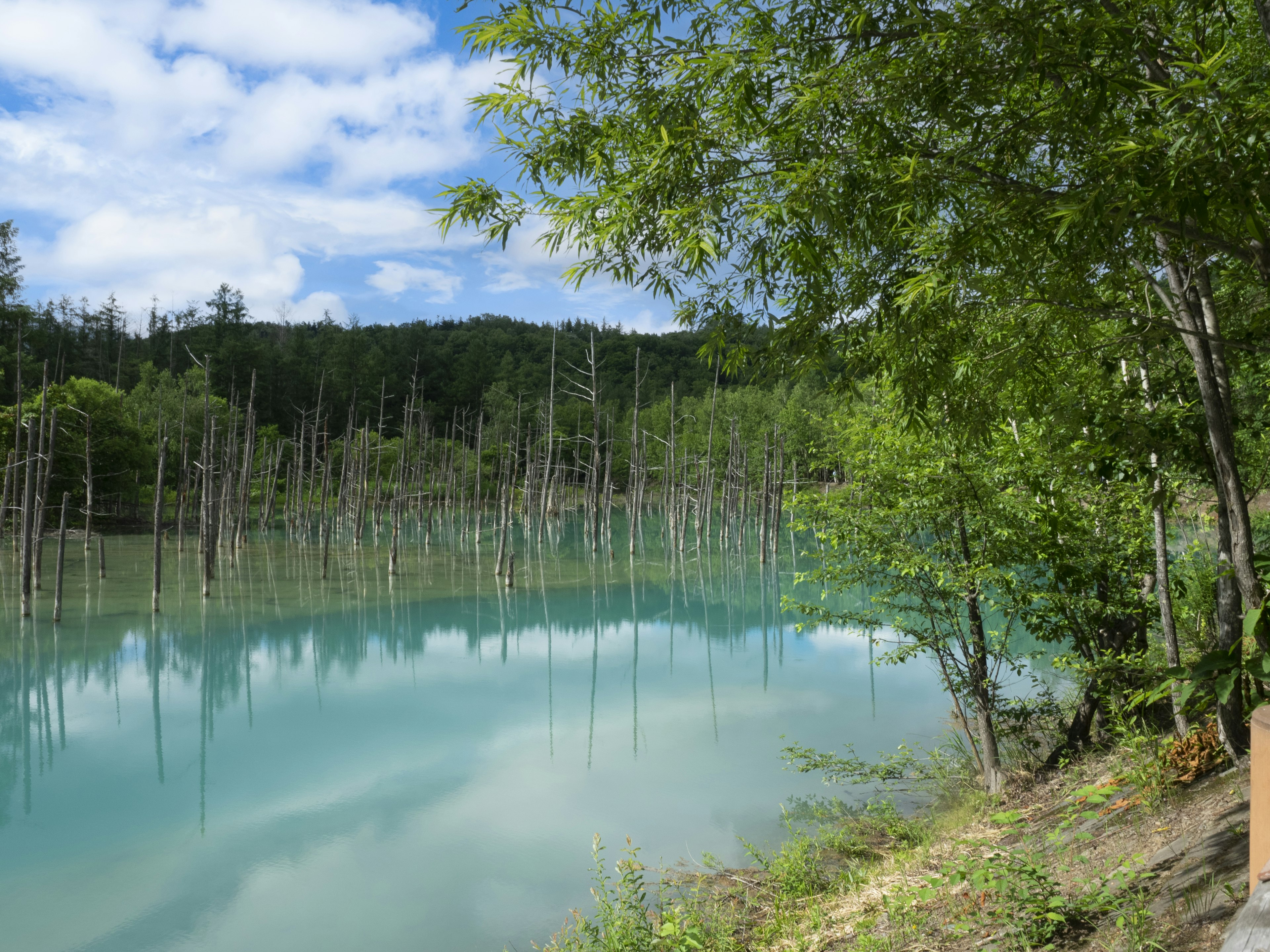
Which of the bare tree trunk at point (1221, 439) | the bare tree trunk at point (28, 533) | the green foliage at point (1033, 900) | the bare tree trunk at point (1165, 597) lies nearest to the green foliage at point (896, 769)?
the bare tree trunk at point (1165, 597)

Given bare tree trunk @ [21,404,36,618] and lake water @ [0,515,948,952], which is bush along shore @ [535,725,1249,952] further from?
bare tree trunk @ [21,404,36,618]

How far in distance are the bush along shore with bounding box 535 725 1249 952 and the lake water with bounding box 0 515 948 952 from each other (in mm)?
865

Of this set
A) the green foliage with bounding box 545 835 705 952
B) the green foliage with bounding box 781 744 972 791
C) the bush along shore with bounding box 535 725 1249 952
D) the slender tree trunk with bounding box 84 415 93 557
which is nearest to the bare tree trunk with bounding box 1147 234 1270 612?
the bush along shore with bounding box 535 725 1249 952

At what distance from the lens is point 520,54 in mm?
3736

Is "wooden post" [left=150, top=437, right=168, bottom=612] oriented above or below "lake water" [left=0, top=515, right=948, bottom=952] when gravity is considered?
above

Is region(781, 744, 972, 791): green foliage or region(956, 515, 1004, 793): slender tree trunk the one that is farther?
region(781, 744, 972, 791): green foliage

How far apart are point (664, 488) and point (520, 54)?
3055 centimetres

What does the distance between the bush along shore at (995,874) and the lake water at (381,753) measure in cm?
86

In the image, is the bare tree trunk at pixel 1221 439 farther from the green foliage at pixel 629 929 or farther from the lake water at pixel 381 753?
the lake water at pixel 381 753

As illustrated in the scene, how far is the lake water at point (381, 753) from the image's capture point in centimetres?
608

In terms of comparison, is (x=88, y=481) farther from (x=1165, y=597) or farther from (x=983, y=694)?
(x=1165, y=597)

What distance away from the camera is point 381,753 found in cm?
952

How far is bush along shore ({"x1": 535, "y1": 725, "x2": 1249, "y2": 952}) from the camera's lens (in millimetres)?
3295

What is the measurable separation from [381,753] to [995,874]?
761 cm
